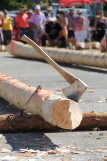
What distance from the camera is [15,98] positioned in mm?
7250

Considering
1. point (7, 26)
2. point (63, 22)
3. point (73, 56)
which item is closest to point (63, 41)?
point (63, 22)

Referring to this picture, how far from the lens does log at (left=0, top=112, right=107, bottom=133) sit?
6000mm

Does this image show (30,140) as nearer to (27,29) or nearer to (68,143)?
(68,143)

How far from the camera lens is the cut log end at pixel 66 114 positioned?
5488 mm

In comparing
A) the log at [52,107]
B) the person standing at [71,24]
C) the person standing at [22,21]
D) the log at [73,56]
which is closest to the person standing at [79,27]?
the person standing at [71,24]

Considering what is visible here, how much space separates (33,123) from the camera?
6023mm

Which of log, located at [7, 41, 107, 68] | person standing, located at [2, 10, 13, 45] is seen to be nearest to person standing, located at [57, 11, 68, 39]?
person standing, located at [2, 10, 13, 45]

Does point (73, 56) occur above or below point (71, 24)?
above

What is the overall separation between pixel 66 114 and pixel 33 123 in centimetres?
65

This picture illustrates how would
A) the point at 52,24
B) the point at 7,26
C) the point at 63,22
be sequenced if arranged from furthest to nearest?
the point at 7,26 → the point at 63,22 → the point at 52,24

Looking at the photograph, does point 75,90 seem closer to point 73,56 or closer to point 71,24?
point 73,56

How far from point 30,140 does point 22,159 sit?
0.83m

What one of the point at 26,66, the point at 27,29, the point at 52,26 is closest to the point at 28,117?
the point at 26,66

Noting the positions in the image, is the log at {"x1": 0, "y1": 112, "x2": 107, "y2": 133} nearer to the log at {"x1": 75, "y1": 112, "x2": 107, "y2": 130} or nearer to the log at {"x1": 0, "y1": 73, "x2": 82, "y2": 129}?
the log at {"x1": 75, "y1": 112, "x2": 107, "y2": 130}
